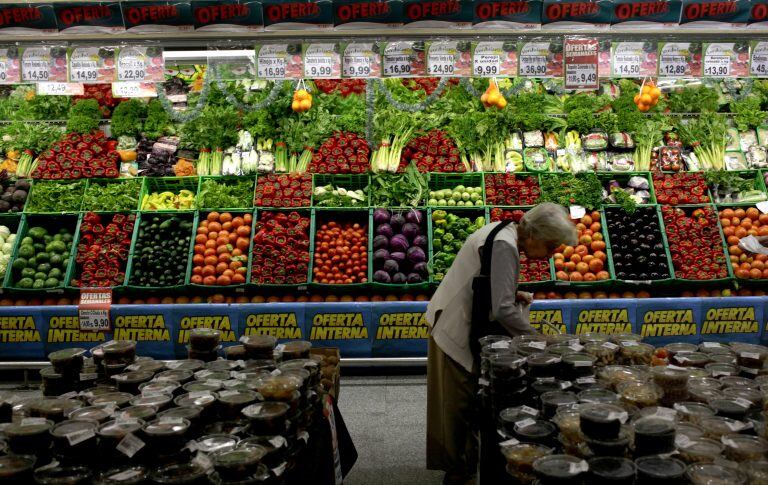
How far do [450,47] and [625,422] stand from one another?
4314 mm

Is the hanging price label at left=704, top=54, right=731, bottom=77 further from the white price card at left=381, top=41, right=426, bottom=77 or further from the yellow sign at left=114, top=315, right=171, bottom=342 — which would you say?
the yellow sign at left=114, top=315, right=171, bottom=342

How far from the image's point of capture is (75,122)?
7.99 meters

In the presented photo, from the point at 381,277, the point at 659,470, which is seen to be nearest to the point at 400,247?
the point at 381,277

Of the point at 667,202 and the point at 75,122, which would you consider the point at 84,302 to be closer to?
the point at 75,122

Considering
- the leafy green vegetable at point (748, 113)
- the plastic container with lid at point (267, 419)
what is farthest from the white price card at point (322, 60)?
the leafy green vegetable at point (748, 113)

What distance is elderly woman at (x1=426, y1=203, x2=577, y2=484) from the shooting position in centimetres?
391

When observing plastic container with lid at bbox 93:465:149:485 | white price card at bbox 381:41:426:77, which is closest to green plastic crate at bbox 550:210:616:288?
white price card at bbox 381:41:426:77

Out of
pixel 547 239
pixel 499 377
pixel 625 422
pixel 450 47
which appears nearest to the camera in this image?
pixel 625 422

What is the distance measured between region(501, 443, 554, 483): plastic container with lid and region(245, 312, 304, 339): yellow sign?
4221 millimetres

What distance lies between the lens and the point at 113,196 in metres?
7.39

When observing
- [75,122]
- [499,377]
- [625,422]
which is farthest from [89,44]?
[625,422]

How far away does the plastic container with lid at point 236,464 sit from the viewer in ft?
8.16

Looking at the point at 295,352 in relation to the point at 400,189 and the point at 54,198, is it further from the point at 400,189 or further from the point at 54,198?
the point at 54,198

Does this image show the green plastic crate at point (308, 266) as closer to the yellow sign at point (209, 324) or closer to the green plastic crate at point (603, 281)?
the yellow sign at point (209, 324)
